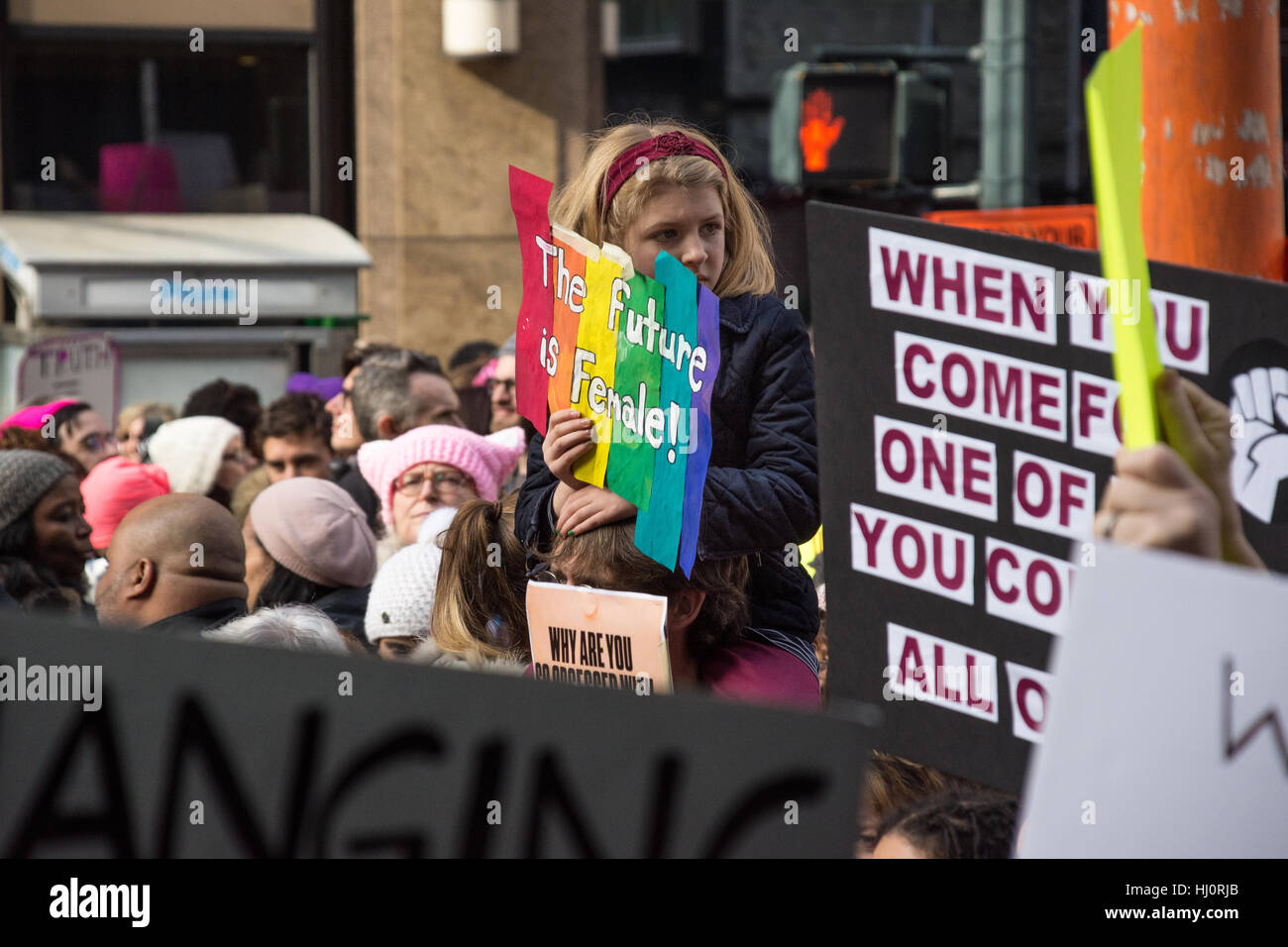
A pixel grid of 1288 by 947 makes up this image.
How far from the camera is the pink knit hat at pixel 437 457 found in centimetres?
466

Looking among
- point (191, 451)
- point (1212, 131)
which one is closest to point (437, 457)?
point (191, 451)

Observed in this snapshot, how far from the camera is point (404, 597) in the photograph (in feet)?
12.3

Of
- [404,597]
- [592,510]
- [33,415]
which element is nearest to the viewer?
[592,510]

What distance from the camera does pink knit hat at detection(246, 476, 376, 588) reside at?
4090mm

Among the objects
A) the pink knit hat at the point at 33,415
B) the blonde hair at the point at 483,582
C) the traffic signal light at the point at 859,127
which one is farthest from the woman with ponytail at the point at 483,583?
the traffic signal light at the point at 859,127

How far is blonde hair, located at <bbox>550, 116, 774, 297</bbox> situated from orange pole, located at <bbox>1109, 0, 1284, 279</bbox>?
88cm

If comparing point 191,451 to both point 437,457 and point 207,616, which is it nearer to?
point 437,457

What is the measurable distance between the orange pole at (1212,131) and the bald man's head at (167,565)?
192 cm

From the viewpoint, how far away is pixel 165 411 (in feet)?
25.4

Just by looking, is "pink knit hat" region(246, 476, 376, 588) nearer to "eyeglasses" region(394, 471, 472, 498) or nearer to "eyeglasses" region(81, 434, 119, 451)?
"eyeglasses" region(394, 471, 472, 498)

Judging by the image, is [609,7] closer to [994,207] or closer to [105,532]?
[994,207]

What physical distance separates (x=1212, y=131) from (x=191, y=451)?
152 inches

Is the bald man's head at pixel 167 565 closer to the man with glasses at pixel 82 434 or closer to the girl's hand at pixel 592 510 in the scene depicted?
the girl's hand at pixel 592 510

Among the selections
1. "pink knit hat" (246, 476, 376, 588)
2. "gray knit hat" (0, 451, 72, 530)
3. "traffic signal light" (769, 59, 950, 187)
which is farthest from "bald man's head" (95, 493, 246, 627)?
"traffic signal light" (769, 59, 950, 187)
